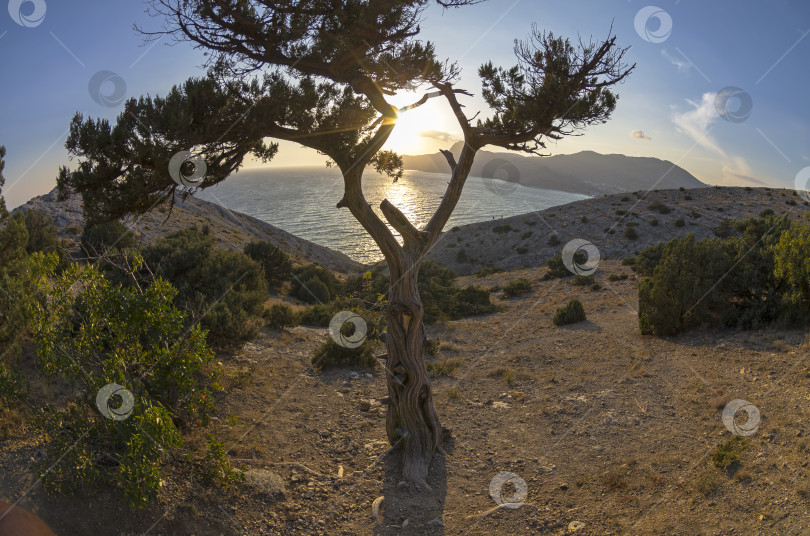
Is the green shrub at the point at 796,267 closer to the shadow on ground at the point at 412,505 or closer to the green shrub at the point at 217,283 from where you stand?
the shadow on ground at the point at 412,505

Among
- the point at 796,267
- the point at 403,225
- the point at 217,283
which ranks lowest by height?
the point at 217,283

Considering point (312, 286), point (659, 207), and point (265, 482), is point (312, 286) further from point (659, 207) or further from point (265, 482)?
point (659, 207)

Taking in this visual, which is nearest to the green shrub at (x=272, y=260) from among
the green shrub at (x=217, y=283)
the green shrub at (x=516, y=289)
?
the green shrub at (x=217, y=283)

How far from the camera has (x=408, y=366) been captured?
20.9 feet

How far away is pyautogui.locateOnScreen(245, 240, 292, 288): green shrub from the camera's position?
2237 centimetres

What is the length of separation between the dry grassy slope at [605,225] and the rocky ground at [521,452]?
25.6 m

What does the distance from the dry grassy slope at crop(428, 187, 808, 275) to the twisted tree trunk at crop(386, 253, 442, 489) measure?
96.6 ft

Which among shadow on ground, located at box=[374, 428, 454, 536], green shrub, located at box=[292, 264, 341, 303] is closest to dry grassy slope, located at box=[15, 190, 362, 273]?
green shrub, located at box=[292, 264, 341, 303]

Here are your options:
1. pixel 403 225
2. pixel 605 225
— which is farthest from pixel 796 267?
pixel 605 225

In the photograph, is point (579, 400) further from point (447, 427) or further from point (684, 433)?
point (447, 427)

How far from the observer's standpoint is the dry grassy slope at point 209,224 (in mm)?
24734

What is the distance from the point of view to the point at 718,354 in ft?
31.1

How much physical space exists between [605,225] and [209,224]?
3176cm

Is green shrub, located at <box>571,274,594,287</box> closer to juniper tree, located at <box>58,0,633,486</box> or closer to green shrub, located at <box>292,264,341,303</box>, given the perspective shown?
green shrub, located at <box>292,264,341,303</box>
